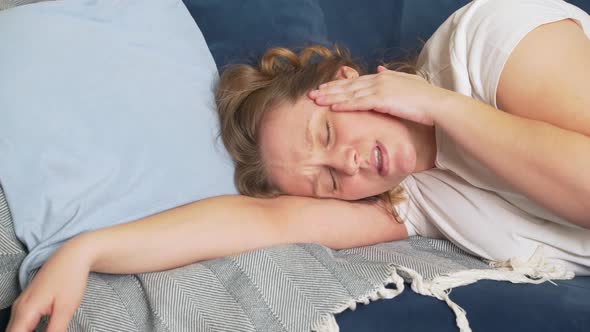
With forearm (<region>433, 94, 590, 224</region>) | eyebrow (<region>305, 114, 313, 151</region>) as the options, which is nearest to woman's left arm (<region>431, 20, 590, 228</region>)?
forearm (<region>433, 94, 590, 224</region>)

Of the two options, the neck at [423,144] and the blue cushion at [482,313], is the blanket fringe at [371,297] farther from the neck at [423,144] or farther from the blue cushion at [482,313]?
the neck at [423,144]

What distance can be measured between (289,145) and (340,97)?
0.48 ft

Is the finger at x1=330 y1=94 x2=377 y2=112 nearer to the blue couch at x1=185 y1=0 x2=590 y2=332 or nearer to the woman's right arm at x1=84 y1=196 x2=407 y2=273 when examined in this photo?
the woman's right arm at x1=84 y1=196 x2=407 y2=273

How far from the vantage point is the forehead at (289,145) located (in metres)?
1.38

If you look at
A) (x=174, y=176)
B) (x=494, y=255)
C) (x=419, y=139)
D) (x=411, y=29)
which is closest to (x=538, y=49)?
(x=419, y=139)

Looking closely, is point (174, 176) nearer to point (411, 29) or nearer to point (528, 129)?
point (528, 129)

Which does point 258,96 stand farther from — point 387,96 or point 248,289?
point 248,289

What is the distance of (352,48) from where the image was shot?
70.2 inches

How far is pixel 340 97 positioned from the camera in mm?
1376

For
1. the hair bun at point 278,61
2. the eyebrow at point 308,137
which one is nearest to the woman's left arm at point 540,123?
the eyebrow at point 308,137

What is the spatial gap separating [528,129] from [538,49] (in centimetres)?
18

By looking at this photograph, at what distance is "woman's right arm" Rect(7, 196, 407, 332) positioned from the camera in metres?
1.04

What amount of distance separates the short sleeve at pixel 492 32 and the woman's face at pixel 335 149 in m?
0.19


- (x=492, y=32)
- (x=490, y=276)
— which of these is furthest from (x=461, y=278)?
(x=492, y=32)
